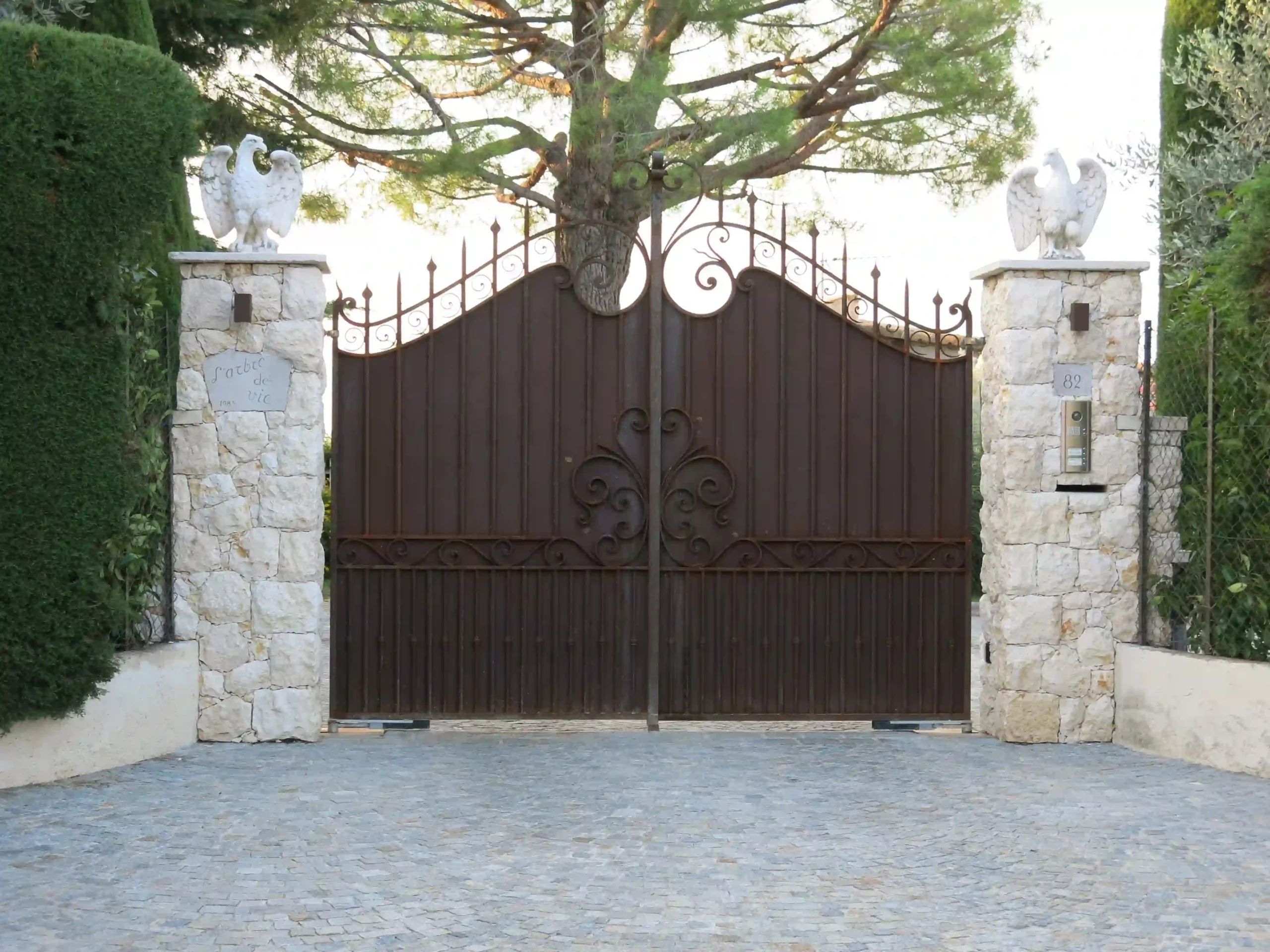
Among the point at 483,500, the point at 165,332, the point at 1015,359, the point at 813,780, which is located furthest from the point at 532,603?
the point at 1015,359

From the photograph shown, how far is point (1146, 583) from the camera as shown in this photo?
6984mm

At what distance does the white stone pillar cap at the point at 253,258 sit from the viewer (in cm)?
665

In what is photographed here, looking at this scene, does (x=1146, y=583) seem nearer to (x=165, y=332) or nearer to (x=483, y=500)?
(x=483, y=500)

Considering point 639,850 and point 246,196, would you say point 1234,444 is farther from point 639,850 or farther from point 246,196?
point 246,196

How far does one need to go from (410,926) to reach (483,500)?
3.22 metres

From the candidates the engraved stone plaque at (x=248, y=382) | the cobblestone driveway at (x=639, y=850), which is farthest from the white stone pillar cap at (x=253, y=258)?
the cobblestone driveway at (x=639, y=850)

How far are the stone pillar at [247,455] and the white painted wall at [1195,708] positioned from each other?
4.12 meters

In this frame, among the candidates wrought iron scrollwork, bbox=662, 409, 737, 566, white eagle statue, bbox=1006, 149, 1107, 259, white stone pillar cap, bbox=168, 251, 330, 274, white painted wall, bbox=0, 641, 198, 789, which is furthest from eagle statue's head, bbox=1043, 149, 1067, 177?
white painted wall, bbox=0, 641, 198, 789

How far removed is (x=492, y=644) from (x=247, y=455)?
1563 millimetres

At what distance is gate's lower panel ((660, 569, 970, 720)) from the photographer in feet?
23.3

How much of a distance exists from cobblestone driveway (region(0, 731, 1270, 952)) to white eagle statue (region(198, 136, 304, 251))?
2.56 m

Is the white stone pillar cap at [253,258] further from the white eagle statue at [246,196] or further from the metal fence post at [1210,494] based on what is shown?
the metal fence post at [1210,494]

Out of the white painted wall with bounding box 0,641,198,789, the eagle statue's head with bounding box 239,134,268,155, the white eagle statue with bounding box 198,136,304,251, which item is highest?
the eagle statue's head with bounding box 239,134,268,155

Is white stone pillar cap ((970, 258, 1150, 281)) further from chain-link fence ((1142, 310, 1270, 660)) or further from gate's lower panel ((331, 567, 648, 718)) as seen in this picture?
gate's lower panel ((331, 567, 648, 718))
